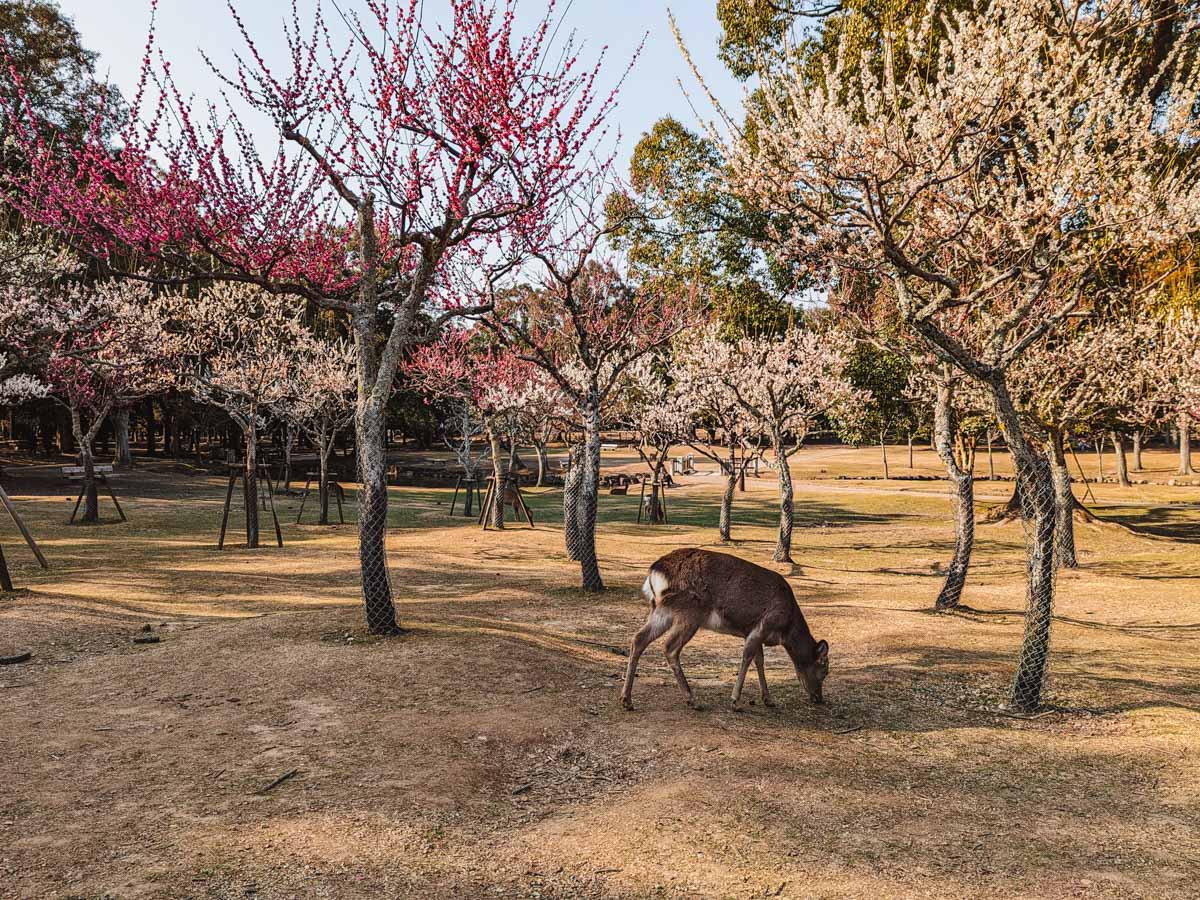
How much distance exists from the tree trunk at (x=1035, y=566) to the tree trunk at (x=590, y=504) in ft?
25.5

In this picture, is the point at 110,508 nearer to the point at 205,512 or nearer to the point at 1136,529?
the point at 205,512

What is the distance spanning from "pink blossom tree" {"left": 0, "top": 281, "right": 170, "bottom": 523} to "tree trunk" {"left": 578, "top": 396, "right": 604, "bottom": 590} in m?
14.0

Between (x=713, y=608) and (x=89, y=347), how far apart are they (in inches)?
916

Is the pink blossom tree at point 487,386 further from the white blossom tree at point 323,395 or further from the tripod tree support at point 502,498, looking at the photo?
the white blossom tree at point 323,395

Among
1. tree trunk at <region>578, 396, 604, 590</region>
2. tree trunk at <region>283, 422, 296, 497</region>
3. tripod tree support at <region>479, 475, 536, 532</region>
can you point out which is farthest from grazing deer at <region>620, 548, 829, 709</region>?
tree trunk at <region>283, 422, 296, 497</region>

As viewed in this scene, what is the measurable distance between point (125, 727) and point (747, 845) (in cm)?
577

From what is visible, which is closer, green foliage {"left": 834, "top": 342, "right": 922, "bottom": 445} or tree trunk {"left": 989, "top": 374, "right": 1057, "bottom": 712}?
tree trunk {"left": 989, "top": 374, "right": 1057, "bottom": 712}

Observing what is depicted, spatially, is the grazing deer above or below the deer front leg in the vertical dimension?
above

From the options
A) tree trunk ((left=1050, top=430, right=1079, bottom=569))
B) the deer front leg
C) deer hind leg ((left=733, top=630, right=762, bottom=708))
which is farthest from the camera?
tree trunk ((left=1050, top=430, right=1079, bottom=569))

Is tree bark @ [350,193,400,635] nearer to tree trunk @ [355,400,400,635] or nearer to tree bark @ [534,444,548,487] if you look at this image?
tree trunk @ [355,400,400,635]

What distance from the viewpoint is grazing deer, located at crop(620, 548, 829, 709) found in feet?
25.3

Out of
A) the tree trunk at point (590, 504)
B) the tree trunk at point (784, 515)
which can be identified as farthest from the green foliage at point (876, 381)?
the tree trunk at point (590, 504)

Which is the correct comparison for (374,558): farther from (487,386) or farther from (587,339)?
(487,386)

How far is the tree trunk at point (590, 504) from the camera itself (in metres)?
14.8
